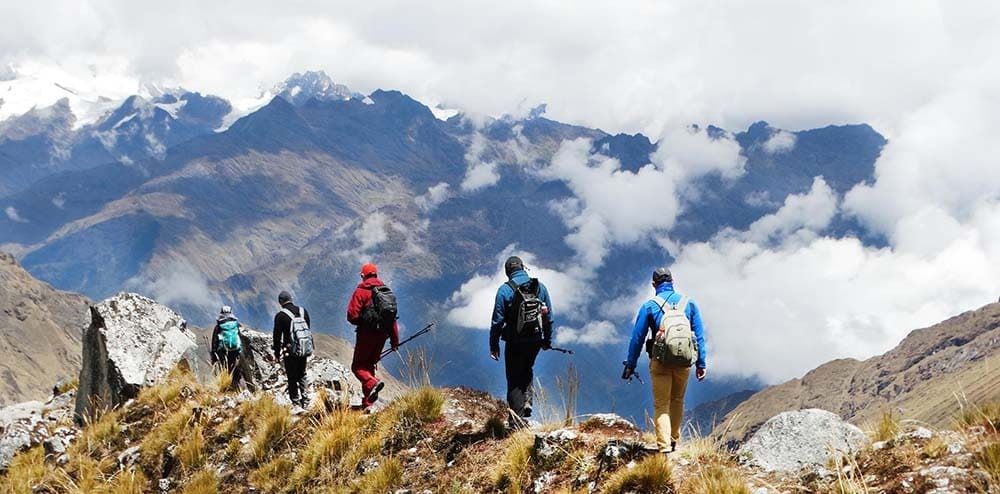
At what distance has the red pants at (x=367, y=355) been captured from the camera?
13453 mm

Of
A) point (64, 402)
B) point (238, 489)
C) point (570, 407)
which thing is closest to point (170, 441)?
point (238, 489)

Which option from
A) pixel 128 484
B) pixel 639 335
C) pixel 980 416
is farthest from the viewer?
pixel 128 484

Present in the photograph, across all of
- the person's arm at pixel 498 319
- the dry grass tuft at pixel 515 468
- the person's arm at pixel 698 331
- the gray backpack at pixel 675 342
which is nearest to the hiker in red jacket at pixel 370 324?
the person's arm at pixel 498 319

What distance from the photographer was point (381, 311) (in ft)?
43.0

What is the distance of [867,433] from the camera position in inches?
320

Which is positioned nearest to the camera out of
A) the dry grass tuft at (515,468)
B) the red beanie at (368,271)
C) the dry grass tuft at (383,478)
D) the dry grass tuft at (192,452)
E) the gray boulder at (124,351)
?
the dry grass tuft at (515,468)

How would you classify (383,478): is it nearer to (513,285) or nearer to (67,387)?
(513,285)

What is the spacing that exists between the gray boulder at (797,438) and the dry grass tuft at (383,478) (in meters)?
4.93

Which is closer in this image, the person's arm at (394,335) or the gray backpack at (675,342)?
the gray backpack at (675,342)

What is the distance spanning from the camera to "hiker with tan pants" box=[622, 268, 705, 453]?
888 cm

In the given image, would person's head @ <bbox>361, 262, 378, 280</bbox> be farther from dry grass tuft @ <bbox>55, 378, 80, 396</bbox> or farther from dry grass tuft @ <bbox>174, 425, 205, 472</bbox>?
dry grass tuft @ <bbox>55, 378, 80, 396</bbox>

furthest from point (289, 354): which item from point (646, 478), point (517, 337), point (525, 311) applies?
point (646, 478)

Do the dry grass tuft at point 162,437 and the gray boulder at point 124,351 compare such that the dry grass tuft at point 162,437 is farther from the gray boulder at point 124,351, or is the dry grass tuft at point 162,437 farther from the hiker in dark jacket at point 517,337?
the hiker in dark jacket at point 517,337

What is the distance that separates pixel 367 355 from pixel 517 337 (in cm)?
395
